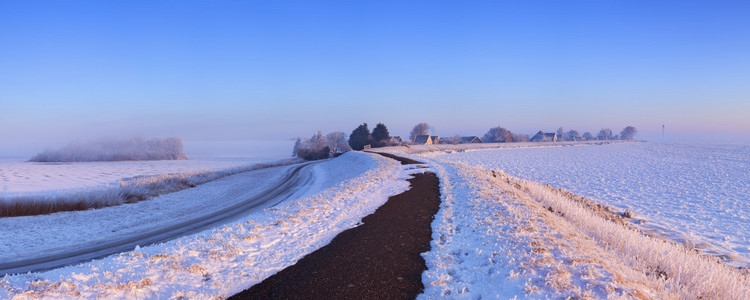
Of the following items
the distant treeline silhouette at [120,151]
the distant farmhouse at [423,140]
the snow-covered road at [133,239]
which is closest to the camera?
the snow-covered road at [133,239]

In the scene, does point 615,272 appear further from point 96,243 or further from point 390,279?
point 96,243

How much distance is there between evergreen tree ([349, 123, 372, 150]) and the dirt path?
7856 centimetres

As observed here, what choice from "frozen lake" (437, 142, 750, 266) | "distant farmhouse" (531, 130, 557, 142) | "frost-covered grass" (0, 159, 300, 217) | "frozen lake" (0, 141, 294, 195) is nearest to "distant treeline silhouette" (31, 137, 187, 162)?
"frozen lake" (0, 141, 294, 195)

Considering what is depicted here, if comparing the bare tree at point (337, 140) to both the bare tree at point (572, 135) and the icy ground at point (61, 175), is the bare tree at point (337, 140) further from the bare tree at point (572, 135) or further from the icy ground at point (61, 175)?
the bare tree at point (572, 135)

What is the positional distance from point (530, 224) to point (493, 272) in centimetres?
355

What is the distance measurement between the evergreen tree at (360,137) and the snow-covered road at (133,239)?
64790 millimetres

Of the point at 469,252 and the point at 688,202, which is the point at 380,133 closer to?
the point at 688,202

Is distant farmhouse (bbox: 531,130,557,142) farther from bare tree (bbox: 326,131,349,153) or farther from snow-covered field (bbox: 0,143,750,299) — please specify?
snow-covered field (bbox: 0,143,750,299)

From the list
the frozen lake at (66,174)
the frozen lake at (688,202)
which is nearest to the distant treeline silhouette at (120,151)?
the frozen lake at (66,174)

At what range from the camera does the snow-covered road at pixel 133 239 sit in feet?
34.6

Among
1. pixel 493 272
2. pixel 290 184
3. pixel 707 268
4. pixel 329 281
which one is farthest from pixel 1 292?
pixel 290 184

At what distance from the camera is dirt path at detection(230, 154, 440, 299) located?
5.25 metres

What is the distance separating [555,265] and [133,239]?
1485cm

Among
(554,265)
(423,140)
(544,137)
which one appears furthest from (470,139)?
(554,265)
